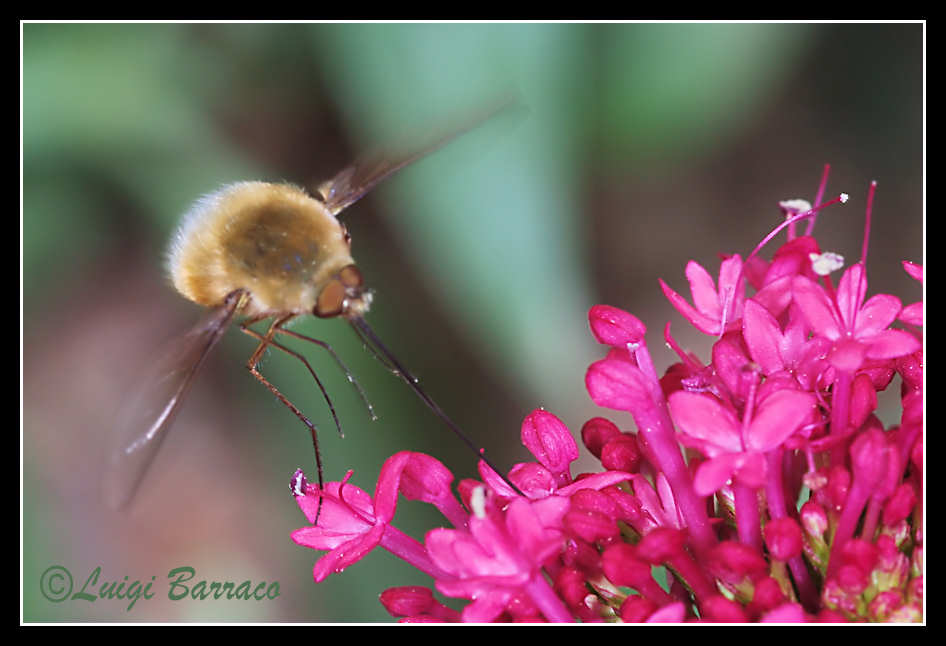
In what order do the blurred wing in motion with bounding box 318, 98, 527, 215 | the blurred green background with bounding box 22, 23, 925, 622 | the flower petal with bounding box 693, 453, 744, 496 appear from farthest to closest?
the blurred green background with bounding box 22, 23, 925, 622
the blurred wing in motion with bounding box 318, 98, 527, 215
the flower petal with bounding box 693, 453, 744, 496

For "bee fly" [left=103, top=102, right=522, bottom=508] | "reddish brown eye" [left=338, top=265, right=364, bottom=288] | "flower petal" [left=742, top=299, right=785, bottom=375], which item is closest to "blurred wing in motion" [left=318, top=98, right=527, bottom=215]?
"bee fly" [left=103, top=102, right=522, bottom=508]

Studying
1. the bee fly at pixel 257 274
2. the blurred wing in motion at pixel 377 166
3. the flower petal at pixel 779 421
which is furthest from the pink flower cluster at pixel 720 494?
the blurred wing in motion at pixel 377 166

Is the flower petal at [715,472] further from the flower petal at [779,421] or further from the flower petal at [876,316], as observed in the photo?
the flower petal at [876,316]

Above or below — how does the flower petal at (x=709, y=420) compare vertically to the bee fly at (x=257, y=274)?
below

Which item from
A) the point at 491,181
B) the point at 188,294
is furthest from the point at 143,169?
the point at 188,294

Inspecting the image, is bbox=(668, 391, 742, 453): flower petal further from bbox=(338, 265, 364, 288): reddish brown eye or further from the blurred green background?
the blurred green background

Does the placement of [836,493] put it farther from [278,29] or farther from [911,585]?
[278,29]
